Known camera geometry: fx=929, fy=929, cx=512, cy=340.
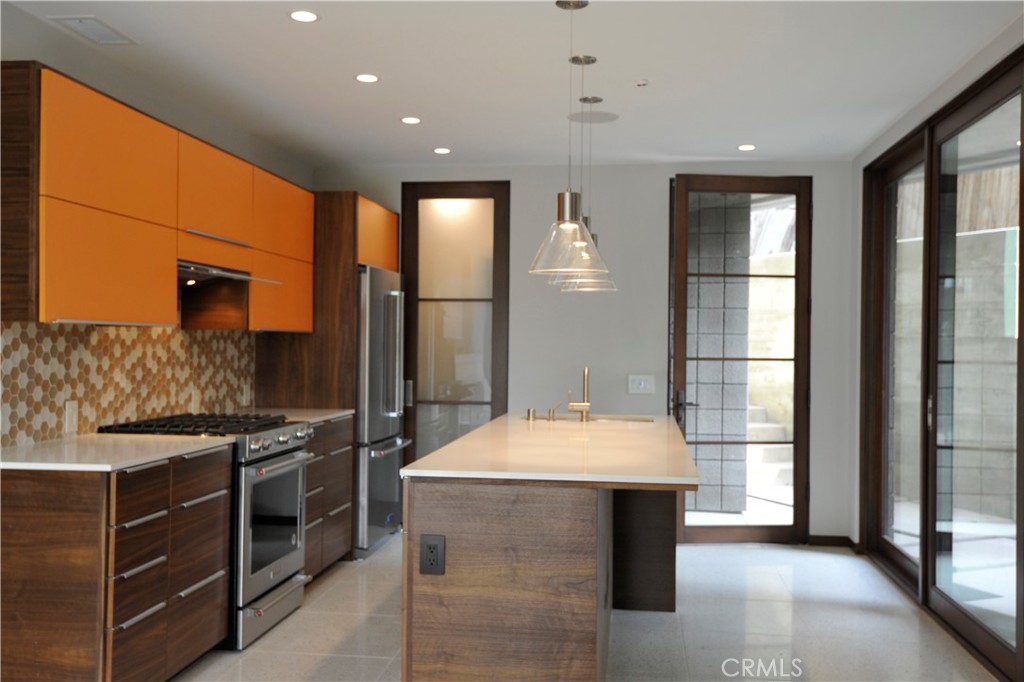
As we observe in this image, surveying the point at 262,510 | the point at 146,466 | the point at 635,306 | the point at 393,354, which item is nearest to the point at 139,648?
the point at 146,466

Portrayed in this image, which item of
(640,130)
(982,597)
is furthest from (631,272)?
(982,597)

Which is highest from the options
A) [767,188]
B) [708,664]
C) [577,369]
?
[767,188]

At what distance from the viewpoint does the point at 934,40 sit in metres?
3.75

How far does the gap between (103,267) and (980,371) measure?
362cm

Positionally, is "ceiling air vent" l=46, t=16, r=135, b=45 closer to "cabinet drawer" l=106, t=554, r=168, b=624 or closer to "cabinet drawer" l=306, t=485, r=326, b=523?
"cabinet drawer" l=106, t=554, r=168, b=624

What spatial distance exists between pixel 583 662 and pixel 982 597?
212cm

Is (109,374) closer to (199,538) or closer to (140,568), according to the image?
(199,538)

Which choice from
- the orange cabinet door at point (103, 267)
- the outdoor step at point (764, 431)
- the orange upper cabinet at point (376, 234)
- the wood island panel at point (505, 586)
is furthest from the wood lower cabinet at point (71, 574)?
the outdoor step at point (764, 431)

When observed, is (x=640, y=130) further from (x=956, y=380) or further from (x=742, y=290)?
(x=956, y=380)

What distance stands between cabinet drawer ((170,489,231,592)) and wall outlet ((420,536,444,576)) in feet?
3.60

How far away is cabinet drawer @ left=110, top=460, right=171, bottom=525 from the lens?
309cm

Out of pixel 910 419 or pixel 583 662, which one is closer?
pixel 583 662

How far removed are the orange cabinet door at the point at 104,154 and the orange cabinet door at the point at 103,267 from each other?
0.17 ft

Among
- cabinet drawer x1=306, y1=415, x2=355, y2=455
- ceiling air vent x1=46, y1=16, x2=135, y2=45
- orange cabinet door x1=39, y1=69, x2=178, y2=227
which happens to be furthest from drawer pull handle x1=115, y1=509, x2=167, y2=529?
ceiling air vent x1=46, y1=16, x2=135, y2=45
